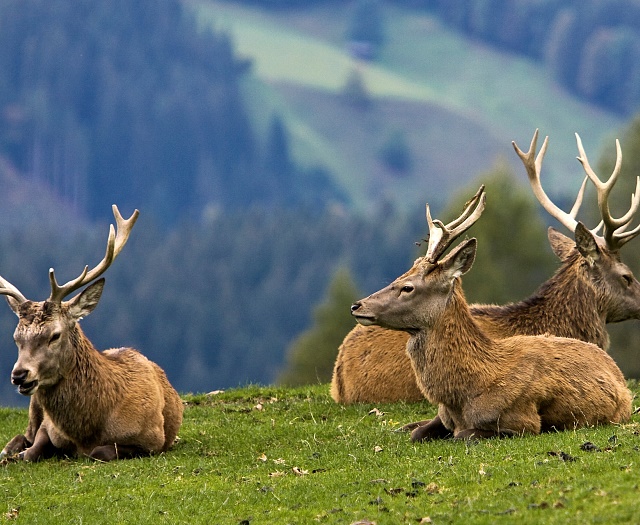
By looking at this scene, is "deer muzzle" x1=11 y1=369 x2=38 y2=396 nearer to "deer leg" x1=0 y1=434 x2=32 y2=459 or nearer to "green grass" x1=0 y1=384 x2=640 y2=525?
"green grass" x1=0 y1=384 x2=640 y2=525

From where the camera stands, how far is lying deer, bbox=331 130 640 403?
46.1 ft

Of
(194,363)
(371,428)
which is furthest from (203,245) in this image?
(371,428)

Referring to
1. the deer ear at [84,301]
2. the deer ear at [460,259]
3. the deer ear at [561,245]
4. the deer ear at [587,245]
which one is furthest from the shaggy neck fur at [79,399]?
the deer ear at [561,245]

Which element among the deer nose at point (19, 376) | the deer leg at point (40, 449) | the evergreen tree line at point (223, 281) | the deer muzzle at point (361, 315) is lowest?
the evergreen tree line at point (223, 281)

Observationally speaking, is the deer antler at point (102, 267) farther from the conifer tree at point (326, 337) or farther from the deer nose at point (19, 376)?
the conifer tree at point (326, 337)

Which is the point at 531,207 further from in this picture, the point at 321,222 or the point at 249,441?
the point at 321,222

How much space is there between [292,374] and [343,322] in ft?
15.0

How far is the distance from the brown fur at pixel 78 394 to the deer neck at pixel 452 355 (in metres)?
2.65

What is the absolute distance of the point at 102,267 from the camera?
12.5 meters

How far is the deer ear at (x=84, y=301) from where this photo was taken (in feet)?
40.1

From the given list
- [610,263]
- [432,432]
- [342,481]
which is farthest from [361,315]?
[610,263]

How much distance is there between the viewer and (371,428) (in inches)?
509

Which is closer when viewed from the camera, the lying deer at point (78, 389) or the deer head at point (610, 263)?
the lying deer at point (78, 389)

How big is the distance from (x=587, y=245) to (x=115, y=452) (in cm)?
543
